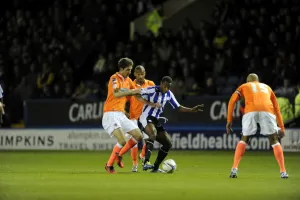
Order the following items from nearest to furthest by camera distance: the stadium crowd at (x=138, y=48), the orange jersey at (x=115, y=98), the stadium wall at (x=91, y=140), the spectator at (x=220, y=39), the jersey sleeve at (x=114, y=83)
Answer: the jersey sleeve at (x=114, y=83)
the orange jersey at (x=115, y=98)
the stadium wall at (x=91, y=140)
the stadium crowd at (x=138, y=48)
the spectator at (x=220, y=39)

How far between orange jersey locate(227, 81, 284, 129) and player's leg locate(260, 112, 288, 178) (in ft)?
0.41

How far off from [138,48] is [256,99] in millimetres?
12850

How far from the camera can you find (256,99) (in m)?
14.2

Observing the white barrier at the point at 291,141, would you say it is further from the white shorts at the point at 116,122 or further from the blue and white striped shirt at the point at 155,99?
the white shorts at the point at 116,122

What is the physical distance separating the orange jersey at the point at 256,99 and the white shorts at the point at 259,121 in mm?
87

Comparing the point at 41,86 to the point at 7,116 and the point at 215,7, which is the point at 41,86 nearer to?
the point at 7,116

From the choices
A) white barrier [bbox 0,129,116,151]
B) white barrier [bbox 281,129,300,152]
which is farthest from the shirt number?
white barrier [bbox 0,129,116,151]

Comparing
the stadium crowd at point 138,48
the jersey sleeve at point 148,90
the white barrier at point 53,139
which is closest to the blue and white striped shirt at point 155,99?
the jersey sleeve at point 148,90

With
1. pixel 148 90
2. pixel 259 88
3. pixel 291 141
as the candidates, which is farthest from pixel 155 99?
pixel 291 141

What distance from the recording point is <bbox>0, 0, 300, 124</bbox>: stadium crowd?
24500mm

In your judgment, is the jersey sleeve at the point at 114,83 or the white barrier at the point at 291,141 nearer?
the jersey sleeve at the point at 114,83

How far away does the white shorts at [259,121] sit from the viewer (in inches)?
555

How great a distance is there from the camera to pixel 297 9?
25.3 m

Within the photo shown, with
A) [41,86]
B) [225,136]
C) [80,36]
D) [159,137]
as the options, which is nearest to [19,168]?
[159,137]
